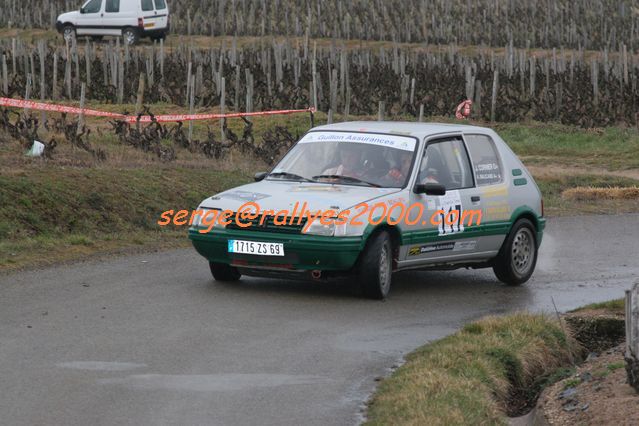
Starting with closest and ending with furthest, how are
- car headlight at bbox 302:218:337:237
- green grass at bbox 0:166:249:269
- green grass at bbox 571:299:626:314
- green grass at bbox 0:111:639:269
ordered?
green grass at bbox 571:299:626:314 < car headlight at bbox 302:218:337:237 < green grass at bbox 0:166:249:269 < green grass at bbox 0:111:639:269

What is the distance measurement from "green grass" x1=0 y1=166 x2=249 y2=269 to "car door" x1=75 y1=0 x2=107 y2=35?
1360 inches

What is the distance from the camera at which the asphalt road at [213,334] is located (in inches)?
341

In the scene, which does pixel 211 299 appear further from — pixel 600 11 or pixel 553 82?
pixel 600 11

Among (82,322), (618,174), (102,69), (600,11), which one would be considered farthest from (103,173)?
(600,11)

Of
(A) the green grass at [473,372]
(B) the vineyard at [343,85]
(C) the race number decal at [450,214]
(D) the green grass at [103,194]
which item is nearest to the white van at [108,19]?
(B) the vineyard at [343,85]

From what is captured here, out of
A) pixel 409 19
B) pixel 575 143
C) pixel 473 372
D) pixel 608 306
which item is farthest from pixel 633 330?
pixel 409 19

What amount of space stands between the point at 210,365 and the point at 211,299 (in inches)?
114

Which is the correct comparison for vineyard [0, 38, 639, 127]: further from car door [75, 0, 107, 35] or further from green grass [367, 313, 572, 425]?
green grass [367, 313, 572, 425]

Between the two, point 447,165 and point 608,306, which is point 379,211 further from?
point 608,306

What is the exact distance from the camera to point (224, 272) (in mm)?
13688

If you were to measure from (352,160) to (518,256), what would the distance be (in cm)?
214

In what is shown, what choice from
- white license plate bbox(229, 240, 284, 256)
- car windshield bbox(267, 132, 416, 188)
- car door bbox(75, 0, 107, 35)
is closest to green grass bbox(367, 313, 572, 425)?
white license plate bbox(229, 240, 284, 256)

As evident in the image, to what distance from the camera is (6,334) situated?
10727 millimetres

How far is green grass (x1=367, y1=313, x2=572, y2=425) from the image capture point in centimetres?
835
